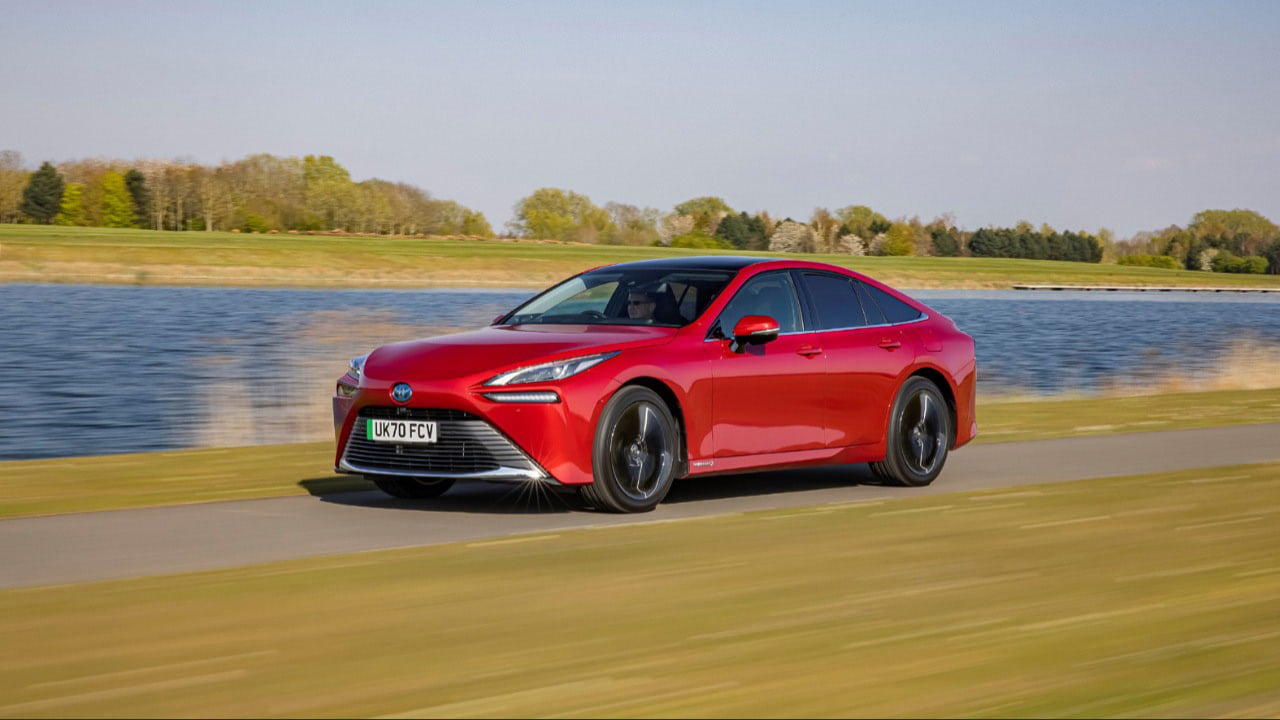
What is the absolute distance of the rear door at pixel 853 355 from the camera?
37.2 ft

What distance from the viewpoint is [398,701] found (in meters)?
5.40

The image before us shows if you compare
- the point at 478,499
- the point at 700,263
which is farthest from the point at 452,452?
the point at 700,263

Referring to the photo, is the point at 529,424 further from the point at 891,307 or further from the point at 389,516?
the point at 891,307

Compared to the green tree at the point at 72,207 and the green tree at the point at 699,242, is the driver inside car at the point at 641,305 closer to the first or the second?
the green tree at the point at 699,242

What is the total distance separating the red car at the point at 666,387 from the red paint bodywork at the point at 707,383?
0.04 feet

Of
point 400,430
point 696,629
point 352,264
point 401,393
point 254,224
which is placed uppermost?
point 401,393

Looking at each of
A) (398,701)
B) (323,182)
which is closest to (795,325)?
(398,701)

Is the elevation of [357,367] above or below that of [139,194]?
below

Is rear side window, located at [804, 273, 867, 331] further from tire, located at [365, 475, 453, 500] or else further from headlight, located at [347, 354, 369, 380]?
headlight, located at [347, 354, 369, 380]

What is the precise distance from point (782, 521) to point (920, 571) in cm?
186

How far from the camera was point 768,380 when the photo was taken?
35.5 feet

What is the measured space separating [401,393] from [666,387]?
1539 millimetres

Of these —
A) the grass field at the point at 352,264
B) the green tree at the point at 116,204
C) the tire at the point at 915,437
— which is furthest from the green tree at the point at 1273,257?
the tire at the point at 915,437

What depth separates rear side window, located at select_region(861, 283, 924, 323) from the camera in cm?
1203
